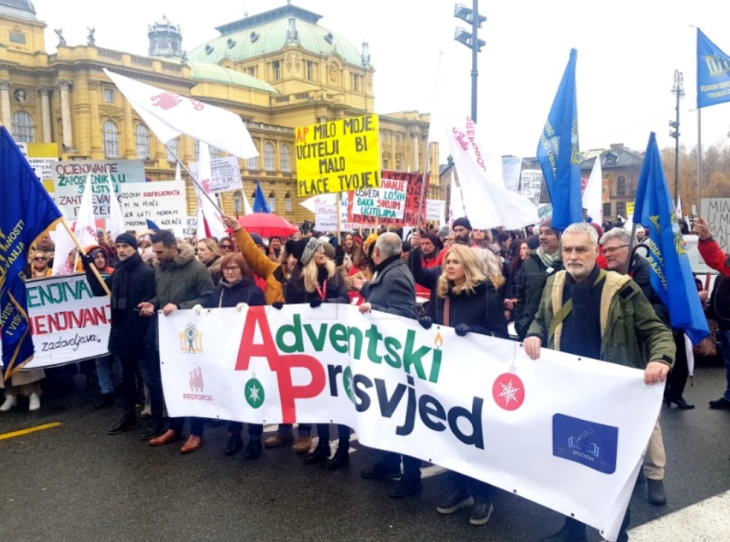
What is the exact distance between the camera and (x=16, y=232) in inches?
231

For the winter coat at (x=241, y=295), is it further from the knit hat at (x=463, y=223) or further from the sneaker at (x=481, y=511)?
the knit hat at (x=463, y=223)

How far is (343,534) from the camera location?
13.2 feet

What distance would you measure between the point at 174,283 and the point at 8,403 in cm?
288

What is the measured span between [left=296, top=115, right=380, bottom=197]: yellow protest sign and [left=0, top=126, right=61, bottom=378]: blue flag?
272cm

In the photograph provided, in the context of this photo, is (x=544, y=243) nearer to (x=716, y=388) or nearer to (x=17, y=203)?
(x=716, y=388)

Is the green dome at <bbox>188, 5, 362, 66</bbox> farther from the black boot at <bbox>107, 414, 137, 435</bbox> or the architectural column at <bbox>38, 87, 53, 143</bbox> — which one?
the black boot at <bbox>107, 414, 137, 435</bbox>

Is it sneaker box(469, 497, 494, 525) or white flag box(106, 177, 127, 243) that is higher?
white flag box(106, 177, 127, 243)

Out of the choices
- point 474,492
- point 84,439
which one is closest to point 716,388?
point 474,492

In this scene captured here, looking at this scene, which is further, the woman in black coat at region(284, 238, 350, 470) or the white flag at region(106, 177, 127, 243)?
the white flag at region(106, 177, 127, 243)

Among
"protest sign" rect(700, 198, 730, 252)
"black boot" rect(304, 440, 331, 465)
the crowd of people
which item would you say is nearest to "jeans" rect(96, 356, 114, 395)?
the crowd of people

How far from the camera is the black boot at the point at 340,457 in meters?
5.12

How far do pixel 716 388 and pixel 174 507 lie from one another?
6.01m

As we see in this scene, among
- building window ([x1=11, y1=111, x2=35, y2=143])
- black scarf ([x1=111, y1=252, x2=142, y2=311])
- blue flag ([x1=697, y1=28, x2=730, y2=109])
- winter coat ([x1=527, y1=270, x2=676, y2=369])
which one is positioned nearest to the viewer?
winter coat ([x1=527, y1=270, x2=676, y2=369])

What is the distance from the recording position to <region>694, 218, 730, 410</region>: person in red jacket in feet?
19.5
